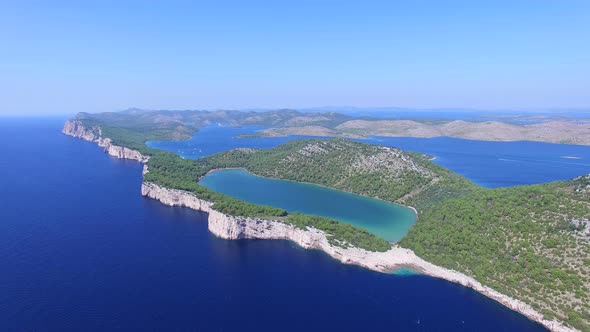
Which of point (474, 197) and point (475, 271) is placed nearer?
point (475, 271)

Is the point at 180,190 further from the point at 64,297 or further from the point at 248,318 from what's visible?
the point at 248,318

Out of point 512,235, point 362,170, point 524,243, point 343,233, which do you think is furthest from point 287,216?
point 362,170

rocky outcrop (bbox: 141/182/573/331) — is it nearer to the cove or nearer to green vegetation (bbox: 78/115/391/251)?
green vegetation (bbox: 78/115/391/251)

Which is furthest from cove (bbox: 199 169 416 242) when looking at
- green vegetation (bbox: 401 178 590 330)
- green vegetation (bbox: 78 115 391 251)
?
green vegetation (bbox: 401 178 590 330)

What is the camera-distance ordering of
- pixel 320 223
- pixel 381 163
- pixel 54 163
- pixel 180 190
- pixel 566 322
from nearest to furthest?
pixel 566 322 < pixel 320 223 < pixel 180 190 < pixel 381 163 < pixel 54 163

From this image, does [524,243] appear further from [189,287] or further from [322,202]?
[189,287]

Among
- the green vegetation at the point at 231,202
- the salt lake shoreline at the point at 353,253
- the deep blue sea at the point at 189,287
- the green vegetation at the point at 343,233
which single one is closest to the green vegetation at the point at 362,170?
the green vegetation at the point at 231,202

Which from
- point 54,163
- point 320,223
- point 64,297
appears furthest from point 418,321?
point 54,163
